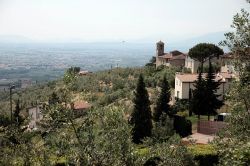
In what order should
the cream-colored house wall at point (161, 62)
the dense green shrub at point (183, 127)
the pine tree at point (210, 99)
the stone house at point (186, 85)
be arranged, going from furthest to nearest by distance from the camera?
the cream-colored house wall at point (161, 62), the stone house at point (186, 85), the pine tree at point (210, 99), the dense green shrub at point (183, 127)

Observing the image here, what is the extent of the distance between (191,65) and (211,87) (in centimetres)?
2597

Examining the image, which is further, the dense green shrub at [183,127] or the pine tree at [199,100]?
the pine tree at [199,100]

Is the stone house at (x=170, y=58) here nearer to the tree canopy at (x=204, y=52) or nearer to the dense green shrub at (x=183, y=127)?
the tree canopy at (x=204, y=52)

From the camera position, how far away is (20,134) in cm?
1321

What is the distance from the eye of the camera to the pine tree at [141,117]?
35.7 meters

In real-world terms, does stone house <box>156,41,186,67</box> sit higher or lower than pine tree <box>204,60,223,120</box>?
higher

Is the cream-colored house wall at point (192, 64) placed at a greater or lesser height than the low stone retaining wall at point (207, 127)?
greater

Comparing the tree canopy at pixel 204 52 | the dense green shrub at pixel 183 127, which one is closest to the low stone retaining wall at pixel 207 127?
the dense green shrub at pixel 183 127

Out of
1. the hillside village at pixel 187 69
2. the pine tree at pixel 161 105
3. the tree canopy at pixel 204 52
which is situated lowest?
the pine tree at pixel 161 105

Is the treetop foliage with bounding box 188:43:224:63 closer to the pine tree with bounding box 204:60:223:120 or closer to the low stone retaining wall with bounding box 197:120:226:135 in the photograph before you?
the pine tree with bounding box 204:60:223:120

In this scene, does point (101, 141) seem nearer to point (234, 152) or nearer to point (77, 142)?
point (77, 142)

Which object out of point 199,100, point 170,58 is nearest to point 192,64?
point 170,58

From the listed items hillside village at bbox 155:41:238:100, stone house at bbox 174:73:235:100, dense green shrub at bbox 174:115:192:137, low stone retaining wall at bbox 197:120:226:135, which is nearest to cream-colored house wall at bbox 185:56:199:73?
hillside village at bbox 155:41:238:100

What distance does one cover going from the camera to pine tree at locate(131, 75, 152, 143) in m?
35.7
